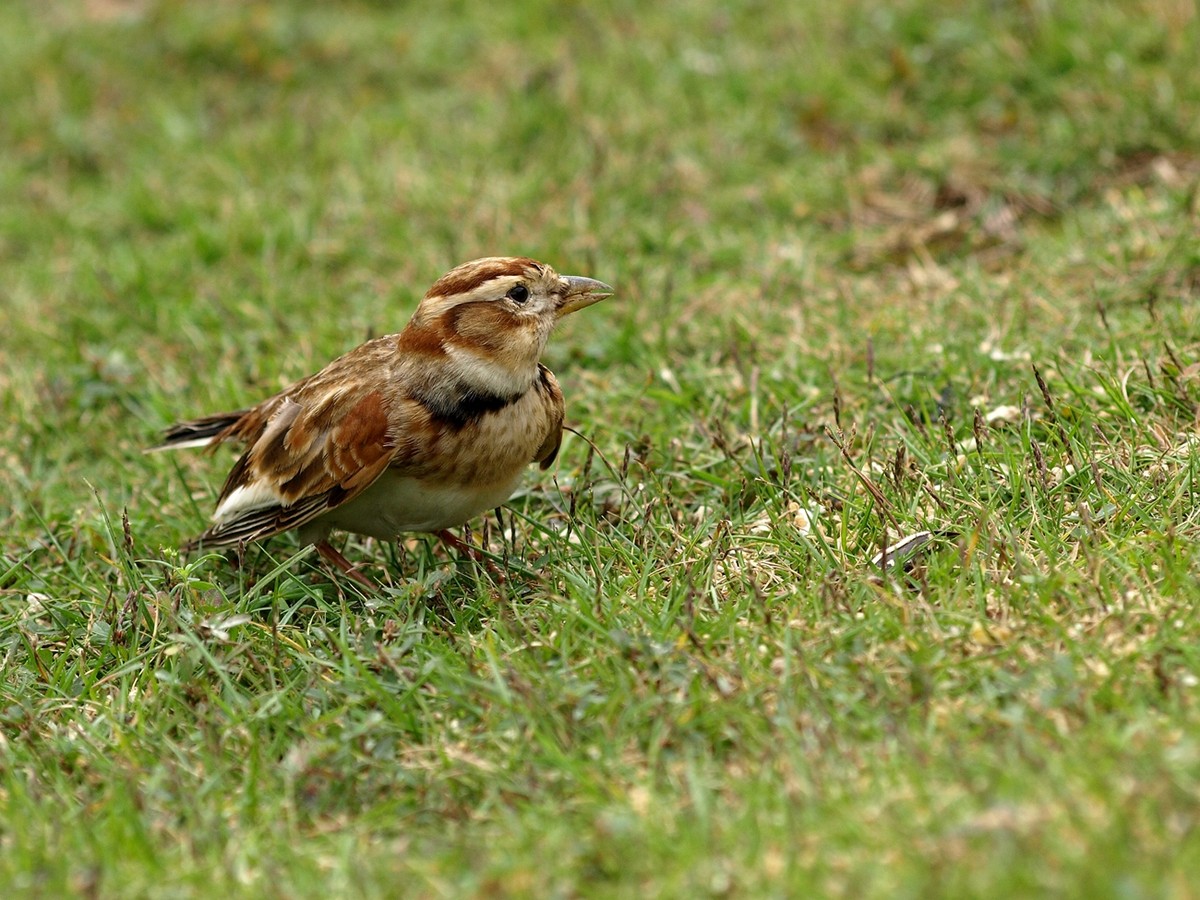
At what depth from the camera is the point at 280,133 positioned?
851cm

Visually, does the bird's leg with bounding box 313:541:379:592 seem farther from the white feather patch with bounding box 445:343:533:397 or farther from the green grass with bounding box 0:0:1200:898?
the white feather patch with bounding box 445:343:533:397

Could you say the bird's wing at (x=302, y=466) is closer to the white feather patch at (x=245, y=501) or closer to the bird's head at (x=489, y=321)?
the white feather patch at (x=245, y=501)

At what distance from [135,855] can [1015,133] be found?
5.73 metres

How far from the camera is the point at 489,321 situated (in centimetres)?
483

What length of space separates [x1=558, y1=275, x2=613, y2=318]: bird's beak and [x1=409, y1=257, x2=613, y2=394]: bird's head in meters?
0.13

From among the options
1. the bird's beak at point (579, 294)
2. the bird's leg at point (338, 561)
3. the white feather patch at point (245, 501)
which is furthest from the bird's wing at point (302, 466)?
the bird's beak at point (579, 294)

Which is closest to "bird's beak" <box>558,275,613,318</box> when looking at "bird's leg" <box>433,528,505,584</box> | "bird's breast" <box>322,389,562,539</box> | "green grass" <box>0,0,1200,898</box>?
"bird's breast" <box>322,389,562,539</box>

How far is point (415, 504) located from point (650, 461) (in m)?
0.98

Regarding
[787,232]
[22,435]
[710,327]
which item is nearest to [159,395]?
[22,435]

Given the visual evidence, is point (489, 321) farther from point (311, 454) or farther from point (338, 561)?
Answer: point (338, 561)

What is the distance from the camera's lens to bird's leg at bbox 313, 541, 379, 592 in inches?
194

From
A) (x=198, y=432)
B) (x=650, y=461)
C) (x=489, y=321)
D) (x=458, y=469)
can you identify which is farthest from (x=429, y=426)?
(x=198, y=432)

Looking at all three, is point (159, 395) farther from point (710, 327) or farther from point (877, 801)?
point (877, 801)

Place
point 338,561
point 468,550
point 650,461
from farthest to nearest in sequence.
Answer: point 650,461 < point 338,561 < point 468,550
